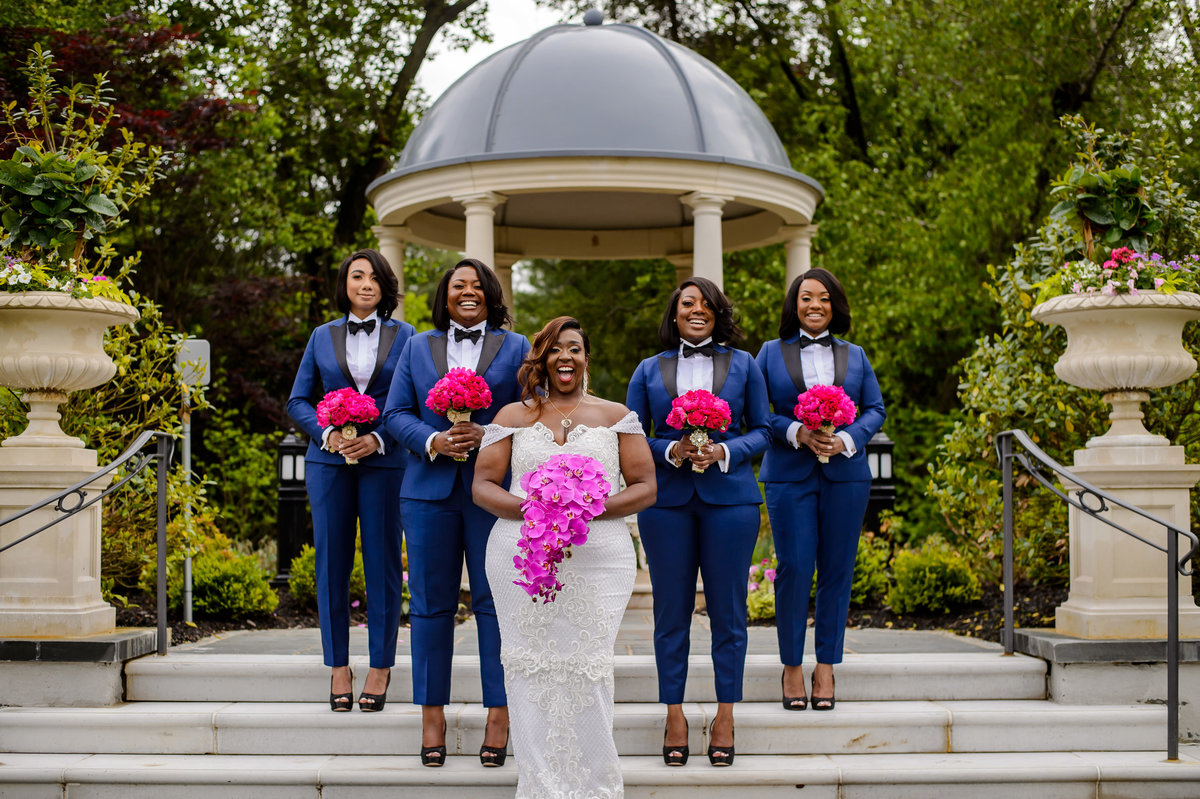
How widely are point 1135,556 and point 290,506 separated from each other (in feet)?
22.4

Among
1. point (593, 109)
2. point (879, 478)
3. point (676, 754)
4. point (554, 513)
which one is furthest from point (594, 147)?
point (554, 513)

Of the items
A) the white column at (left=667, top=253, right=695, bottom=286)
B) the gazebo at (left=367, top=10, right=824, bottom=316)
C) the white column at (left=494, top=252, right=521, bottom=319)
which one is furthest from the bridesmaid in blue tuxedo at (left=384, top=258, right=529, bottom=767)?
the white column at (left=667, top=253, right=695, bottom=286)

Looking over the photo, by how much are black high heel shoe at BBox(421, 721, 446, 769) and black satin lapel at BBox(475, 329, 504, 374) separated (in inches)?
65.8

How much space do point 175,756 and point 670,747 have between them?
2494mm

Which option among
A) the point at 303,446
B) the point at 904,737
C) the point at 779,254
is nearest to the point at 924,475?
the point at 779,254

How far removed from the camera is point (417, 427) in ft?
17.0

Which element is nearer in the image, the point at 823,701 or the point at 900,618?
the point at 823,701

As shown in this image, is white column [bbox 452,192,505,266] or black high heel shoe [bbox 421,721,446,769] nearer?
black high heel shoe [bbox 421,721,446,769]

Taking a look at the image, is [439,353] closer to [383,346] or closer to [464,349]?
[464,349]

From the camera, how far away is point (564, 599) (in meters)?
4.71

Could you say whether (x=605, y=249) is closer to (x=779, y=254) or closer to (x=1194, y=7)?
(x=779, y=254)

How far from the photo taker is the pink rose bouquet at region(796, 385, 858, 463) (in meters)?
5.41

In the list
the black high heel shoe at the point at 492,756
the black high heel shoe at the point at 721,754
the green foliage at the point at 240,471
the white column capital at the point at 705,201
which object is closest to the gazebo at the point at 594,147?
the white column capital at the point at 705,201

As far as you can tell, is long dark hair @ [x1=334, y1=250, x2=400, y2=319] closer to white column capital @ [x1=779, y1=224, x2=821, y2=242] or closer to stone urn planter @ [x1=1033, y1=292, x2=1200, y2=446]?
stone urn planter @ [x1=1033, y1=292, x2=1200, y2=446]
